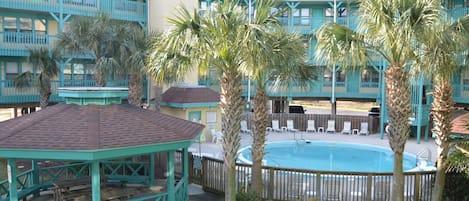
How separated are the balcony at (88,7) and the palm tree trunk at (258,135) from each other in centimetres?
1429

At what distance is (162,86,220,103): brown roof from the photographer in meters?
22.5

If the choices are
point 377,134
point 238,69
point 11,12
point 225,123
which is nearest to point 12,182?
point 225,123

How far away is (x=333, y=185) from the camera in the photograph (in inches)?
443

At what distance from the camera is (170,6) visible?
2533 cm

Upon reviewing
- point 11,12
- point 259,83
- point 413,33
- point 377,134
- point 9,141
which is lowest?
point 377,134

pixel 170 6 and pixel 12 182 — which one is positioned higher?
pixel 170 6

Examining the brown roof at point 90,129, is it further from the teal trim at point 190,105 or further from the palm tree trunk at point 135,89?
the teal trim at point 190,105

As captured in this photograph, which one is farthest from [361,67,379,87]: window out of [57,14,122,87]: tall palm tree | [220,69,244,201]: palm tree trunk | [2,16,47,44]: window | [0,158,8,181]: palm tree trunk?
[0,158,8,181]: palm tree trunk

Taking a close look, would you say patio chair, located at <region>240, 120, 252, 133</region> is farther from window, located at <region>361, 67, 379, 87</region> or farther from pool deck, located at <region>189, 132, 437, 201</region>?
window, located at <region>361, 67, 379, 87</region>

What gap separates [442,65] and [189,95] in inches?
620

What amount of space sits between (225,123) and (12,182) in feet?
16.5

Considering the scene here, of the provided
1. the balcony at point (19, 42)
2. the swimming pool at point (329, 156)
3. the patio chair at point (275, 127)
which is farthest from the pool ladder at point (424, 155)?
the balcony at point (19, 42)

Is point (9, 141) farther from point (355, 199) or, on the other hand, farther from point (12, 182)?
point (355, 199)

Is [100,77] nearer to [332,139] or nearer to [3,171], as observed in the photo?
[3,171]
